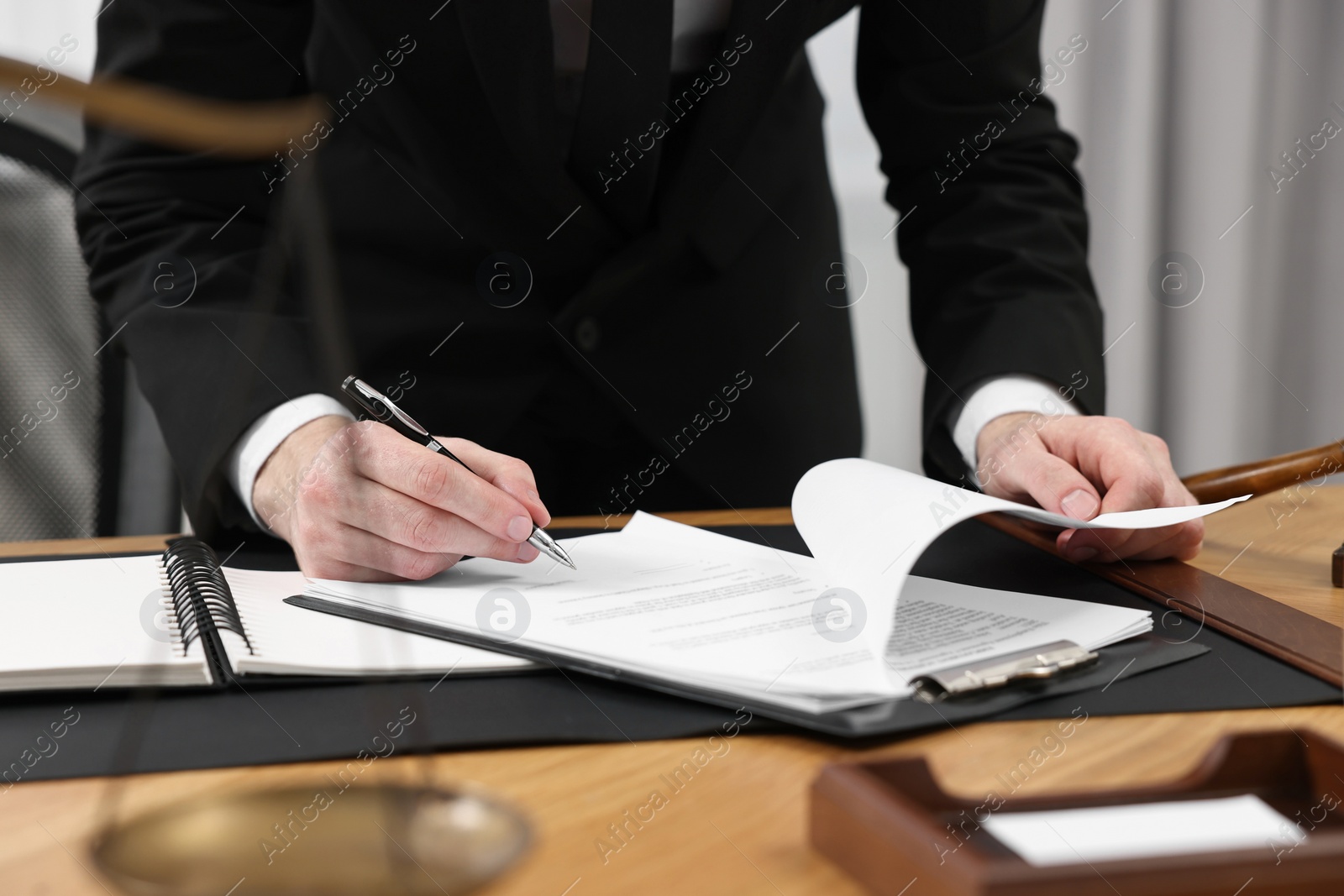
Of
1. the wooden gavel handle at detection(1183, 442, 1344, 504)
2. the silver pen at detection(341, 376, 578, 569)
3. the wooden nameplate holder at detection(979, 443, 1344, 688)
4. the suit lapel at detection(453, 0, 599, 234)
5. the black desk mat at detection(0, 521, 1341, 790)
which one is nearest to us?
the black desk mat at detection(0, 521, 1341, 790)

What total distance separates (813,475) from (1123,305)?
1723 mm

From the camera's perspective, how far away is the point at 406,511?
602mm

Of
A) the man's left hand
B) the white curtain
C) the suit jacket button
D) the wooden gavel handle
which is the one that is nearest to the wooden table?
the man's left hand

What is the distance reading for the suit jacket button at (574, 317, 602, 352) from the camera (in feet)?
3.12

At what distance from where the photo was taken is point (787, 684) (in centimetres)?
44

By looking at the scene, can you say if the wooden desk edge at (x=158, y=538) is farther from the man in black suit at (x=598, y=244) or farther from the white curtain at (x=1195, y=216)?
the white curtain at (x=1195, y=216)

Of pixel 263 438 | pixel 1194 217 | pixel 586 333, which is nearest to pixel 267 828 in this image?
pixel 263 438

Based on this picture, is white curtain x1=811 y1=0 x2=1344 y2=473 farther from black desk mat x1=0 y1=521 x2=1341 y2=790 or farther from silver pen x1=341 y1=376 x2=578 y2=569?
black desk mat x1=0 y1=521 x2=1341 y2=790

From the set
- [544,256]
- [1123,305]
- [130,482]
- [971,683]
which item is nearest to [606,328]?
[544,256]

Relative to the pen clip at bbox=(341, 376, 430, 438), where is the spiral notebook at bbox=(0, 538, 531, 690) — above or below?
below

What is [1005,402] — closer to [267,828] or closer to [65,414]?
[267,828]

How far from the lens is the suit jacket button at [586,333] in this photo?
3.12 feet

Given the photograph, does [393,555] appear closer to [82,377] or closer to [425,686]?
[425,686]

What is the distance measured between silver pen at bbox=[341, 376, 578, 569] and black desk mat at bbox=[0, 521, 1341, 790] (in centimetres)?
15
